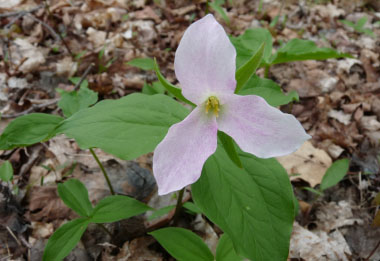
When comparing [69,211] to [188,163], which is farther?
[69,211]

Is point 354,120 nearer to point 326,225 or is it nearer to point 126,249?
point 326,225

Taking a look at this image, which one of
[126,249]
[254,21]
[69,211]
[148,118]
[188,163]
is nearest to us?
[188,163]

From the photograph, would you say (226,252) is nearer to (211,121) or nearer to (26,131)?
(211,121)

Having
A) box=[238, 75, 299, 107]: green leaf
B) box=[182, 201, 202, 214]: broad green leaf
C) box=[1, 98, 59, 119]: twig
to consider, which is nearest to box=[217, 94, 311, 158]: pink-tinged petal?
box=[238, 75, 299, 107]: green leaf

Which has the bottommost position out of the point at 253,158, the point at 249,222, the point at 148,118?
the point at 249,222

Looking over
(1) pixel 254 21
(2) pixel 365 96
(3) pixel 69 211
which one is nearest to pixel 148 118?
(3) pixel 69 211

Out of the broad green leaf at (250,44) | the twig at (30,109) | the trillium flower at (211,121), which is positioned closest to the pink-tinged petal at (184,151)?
the trillium flower at (211,121)

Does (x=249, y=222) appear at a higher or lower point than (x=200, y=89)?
lower

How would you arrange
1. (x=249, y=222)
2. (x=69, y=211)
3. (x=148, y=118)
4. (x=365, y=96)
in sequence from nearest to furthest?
(x=249, y=222) < (x=148, y=118) < (x=69, y=211) < (x=365, y=96)

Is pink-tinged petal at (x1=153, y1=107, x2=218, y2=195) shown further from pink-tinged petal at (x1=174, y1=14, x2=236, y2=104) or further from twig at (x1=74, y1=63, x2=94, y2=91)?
twig at (x1=74, y1=63, x2=94, y2=91)
